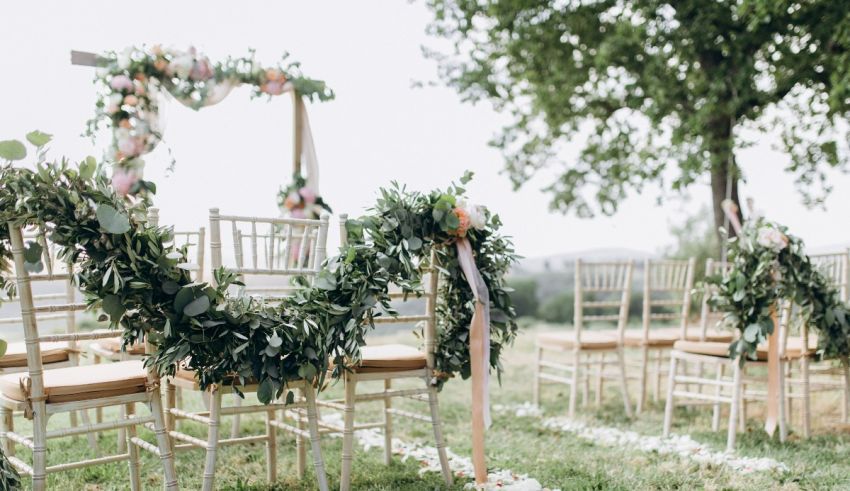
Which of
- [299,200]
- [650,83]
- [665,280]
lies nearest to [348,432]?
[665,280]

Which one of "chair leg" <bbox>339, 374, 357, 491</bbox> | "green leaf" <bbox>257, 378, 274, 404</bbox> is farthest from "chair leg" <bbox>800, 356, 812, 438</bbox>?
"green leaf" <bbox>257, 378, 274, 404</bbox>

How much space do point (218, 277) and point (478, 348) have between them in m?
1.20

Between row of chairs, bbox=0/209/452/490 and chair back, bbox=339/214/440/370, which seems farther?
chair back, bbox=339/214/440/370

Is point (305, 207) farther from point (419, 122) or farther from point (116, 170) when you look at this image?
point (419, 122)

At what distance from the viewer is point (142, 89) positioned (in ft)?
18.6

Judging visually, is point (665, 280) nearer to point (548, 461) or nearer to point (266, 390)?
point (548, 461)

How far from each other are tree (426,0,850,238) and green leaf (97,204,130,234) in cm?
517

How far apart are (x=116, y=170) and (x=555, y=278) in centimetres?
938

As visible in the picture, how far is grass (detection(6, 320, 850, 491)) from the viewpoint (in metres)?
3.61

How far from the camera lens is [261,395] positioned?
2.91 meters

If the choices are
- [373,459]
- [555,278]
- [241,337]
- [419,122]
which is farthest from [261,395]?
[555,278]

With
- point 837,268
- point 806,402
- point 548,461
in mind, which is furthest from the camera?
point 837,268

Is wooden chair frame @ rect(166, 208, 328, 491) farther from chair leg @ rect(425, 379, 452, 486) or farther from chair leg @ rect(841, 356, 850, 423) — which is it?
chair leg @ rect(841, 356, 850, 423)

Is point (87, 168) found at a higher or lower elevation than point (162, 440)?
higher
